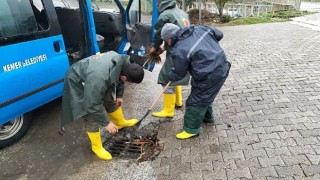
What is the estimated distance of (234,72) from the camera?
5691 millimetres

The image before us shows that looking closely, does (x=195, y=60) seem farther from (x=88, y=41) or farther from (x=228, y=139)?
(x=88, y=41)

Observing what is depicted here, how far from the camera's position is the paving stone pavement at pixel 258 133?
2801 millimetres

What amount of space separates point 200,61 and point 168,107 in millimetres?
1213

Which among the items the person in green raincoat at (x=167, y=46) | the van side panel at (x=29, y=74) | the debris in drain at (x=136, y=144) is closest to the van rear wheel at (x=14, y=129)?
the van side panel at (x=29, y=74)

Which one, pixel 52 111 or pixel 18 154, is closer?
pixel 18 154

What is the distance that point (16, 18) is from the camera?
326cm

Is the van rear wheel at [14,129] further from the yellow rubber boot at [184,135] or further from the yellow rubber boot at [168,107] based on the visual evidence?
the yellow rubber boot at [184,135]

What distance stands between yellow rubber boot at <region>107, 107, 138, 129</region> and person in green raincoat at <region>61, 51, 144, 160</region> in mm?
304

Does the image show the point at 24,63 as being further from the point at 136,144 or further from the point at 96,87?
the point at 136,144

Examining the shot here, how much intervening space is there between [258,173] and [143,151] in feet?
4.32

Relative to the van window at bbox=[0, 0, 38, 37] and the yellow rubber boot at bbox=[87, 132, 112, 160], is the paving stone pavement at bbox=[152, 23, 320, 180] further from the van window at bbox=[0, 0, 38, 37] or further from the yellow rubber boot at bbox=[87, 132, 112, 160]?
the van window at bbox=[0, 0, 38, 37]

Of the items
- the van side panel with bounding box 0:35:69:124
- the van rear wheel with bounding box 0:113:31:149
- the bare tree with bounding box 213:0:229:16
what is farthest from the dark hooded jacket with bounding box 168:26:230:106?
the bare tree with bounding box 213:0:229:16

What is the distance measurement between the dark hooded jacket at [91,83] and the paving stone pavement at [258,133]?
0.92 meters

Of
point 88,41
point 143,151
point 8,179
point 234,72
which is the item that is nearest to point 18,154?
point 8,179
